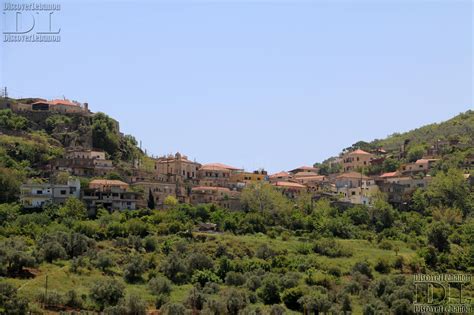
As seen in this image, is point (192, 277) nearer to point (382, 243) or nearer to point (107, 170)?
point (382, 243)

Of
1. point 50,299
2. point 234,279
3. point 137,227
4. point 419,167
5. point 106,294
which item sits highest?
point 419,167

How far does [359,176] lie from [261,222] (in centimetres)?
2031

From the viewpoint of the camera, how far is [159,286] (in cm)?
5266

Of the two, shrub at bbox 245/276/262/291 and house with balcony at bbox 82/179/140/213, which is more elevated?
house with balcony at bbox 82/179/140/213

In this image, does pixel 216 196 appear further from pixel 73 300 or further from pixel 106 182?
pixel 73 300

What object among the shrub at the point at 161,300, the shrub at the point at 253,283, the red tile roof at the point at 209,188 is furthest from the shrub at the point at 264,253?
the red tile roof at the point at 209,188

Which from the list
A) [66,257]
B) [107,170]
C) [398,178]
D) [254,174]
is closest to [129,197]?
[107,170]

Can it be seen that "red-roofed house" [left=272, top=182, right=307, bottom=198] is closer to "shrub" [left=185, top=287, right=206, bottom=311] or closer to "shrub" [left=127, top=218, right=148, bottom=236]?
"shrub" [left=127, top=218, right=148, bottom=236]

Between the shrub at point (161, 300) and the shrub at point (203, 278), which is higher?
the shrub at point (203, 278)

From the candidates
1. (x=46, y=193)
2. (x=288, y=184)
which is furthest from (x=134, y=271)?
(x=288, y=184)

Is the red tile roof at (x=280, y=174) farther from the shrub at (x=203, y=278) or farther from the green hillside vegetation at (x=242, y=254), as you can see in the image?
the shrub at (x=203, y=278)

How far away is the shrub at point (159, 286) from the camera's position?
172 feet

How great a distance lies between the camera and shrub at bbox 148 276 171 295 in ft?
172

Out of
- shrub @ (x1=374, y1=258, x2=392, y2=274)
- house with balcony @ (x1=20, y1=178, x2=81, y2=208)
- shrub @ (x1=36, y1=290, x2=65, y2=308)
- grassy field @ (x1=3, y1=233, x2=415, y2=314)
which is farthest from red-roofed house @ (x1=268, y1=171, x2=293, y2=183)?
shrub @ (x1=36, y1=290, x2=65, y2=308)
